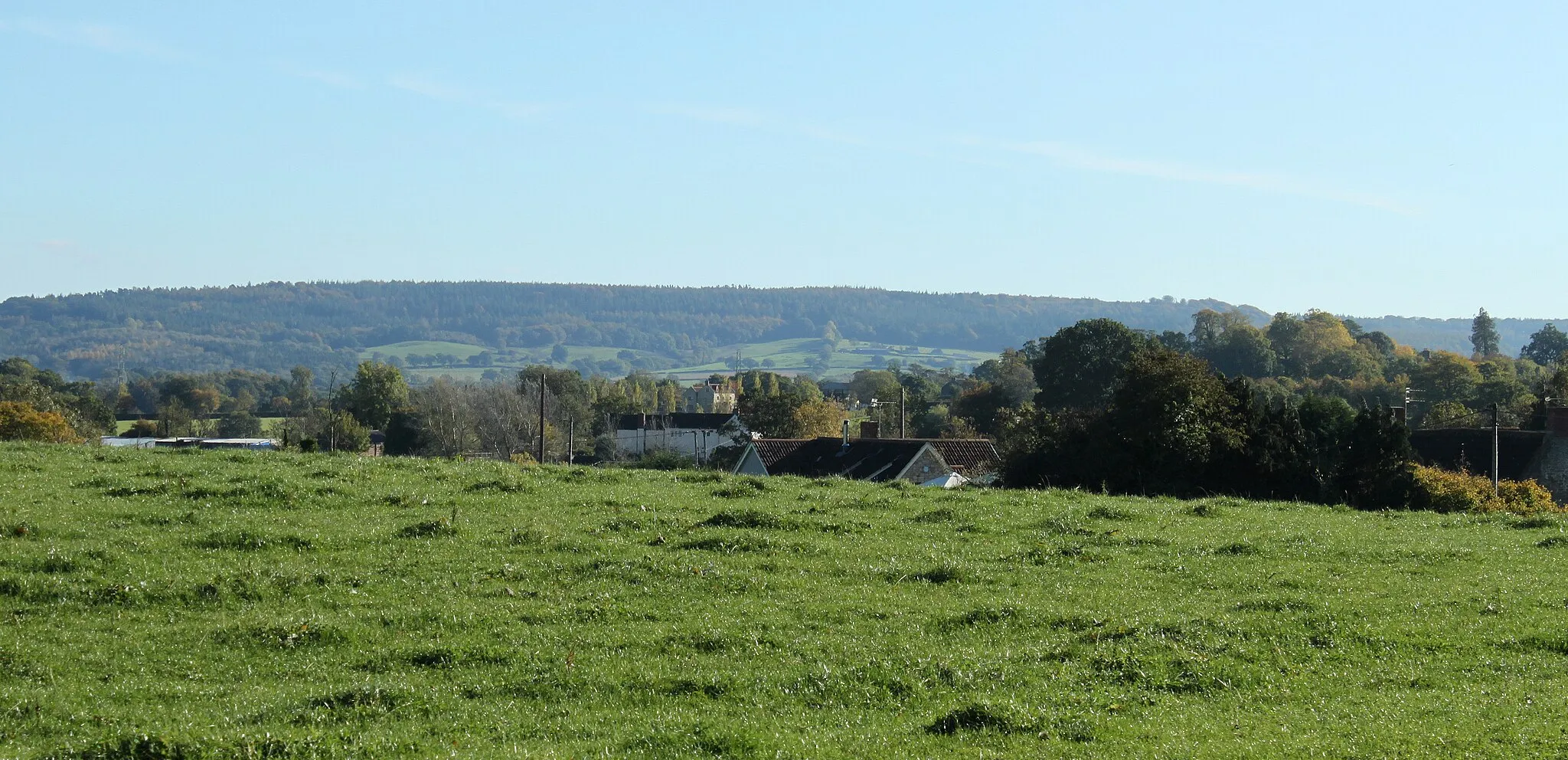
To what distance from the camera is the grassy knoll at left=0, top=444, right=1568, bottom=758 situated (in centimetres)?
1154

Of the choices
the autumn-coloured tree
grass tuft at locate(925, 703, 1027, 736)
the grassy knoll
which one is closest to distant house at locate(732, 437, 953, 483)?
the autumn-coloured tree

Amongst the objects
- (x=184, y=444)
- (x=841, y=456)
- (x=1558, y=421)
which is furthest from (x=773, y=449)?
(x=184, y=444)

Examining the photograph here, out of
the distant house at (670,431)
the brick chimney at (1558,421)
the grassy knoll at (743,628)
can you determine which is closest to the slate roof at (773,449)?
the brick chimney at (1558,421)

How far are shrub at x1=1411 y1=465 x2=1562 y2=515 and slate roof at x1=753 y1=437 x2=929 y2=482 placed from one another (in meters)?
26.8

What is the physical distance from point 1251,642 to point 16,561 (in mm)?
15146

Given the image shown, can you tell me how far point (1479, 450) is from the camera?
63562mm

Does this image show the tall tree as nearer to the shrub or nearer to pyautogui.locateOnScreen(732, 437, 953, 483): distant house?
pyautogui.locateOnScreen(732, 437, 953, 483): distant house

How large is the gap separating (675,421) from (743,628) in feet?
393

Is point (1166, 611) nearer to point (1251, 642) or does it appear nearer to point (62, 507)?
point (1251, 642)

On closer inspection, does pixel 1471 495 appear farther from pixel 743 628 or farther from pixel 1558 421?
pixel 743 628

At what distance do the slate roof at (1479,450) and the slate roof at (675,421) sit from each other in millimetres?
71910

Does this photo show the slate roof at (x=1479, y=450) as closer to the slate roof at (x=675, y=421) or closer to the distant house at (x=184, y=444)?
the distant house at (x=184, y=444)

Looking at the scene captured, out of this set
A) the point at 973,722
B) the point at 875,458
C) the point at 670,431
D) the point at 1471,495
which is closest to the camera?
the point at 973,722

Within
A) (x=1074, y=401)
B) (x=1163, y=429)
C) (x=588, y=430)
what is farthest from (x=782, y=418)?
(x=1163, y=429)
